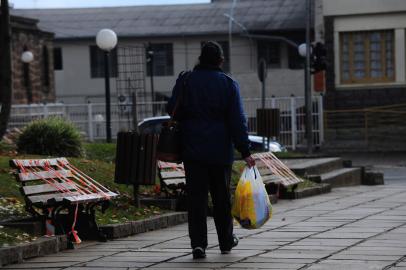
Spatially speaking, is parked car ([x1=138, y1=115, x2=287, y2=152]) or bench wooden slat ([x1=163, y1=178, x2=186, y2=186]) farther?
parked car ([x1=138, y1=115, x2=287, y2=152])

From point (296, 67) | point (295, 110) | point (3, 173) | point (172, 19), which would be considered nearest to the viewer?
point (3, 173)

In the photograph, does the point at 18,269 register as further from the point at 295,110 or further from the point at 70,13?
the point at 70,13

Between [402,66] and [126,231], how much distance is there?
30297mm

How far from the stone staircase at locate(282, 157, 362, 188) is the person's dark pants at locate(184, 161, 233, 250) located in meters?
10.6

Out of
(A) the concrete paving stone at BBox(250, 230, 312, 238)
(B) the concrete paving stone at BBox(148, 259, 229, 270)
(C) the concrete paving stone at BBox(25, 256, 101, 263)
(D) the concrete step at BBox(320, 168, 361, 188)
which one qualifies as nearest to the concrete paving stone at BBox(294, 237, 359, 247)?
(A) the concrete paving stone at BBox(250, 230, 312, 238)

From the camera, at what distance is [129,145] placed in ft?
44.6

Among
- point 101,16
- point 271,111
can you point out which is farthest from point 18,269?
point 101,16

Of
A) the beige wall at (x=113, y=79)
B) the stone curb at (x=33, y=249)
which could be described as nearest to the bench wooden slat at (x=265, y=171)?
the stone curb at (x=33, y=249)

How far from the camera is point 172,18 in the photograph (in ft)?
205

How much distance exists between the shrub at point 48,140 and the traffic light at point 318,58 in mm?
15199

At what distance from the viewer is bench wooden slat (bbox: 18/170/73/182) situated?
37.2 ft

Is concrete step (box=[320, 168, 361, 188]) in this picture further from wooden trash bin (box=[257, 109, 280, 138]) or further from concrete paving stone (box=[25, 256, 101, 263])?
concrete paving stone (box=[25, 256, 101, 263])

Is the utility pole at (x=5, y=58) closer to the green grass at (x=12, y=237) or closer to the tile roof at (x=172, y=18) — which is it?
the green grass at (x=12, y=237)

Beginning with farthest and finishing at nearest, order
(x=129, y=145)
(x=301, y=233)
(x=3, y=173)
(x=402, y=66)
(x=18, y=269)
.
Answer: (x=402, y=66)
(x=3, y=173)
(x=129, y=145)
(x=301, y=233)
(x=18, y=269)
